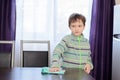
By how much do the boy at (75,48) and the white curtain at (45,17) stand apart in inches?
66.7

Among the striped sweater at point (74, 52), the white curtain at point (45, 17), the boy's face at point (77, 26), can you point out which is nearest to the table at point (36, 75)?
the striped sweater at point (74, 52)

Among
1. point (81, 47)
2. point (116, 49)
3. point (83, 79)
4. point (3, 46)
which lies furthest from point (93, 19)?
point (83, 79)

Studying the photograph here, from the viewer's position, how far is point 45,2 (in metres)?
3.96

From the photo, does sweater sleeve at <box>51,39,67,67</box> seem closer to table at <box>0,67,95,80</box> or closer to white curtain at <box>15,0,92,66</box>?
table at <box>0,67,95,80</box>

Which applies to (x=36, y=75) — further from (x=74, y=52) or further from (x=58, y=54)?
(x=74, y=52)

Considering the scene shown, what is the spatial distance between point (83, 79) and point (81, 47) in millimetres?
488

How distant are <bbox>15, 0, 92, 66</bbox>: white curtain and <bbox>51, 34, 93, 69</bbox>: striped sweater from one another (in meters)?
1.69

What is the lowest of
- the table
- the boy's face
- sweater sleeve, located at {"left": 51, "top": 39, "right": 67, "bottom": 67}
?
the table

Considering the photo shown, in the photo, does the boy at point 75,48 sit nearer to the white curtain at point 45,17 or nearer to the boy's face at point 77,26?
the boy's face at point 77,26

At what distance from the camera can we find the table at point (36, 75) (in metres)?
1.86

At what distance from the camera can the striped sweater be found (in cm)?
226

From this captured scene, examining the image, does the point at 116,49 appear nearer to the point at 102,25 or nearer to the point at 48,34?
the point at 102,25

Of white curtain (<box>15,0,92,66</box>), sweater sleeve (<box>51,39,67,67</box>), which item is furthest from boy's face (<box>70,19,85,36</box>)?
white curtain (<box>15,0,92,66</box>)

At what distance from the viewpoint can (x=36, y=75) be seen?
1.98m
